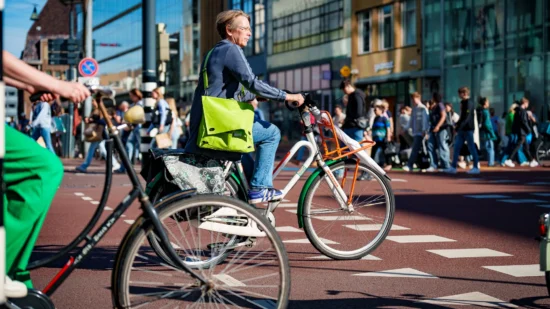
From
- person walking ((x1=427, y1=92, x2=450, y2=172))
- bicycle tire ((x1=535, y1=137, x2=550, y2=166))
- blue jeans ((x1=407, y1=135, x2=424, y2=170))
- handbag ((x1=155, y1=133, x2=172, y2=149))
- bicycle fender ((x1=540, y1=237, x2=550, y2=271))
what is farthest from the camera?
bicycle tire ((x1=535, y1=137, x2=550, y2=166))

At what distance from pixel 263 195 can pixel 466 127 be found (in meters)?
14.9

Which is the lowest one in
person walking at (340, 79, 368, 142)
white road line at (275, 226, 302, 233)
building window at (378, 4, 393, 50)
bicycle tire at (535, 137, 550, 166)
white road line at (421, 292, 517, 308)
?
white road line at (421, 292, 517, 308)

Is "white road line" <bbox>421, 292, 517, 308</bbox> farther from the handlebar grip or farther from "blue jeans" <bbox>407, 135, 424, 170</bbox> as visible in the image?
"blue jeans" <bbox>407, 135, 424, 170</bbox>

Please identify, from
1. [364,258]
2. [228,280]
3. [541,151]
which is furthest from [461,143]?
[228,280]

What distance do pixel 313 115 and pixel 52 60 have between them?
27.3 metres

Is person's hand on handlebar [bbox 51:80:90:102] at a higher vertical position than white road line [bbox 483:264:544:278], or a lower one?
higher

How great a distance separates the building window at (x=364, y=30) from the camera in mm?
46509

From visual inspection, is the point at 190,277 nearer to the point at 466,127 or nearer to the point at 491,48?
the point at 466,127

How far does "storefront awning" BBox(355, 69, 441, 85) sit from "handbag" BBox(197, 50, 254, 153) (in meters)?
35.1

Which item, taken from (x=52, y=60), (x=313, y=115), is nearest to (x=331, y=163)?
(x=313, y=115)

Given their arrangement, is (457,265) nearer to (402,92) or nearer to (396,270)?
(396,270)

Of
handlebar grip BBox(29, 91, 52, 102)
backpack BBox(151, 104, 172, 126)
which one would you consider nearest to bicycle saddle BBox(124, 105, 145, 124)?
handlebar grip BBox(29, 91, 52, 102)

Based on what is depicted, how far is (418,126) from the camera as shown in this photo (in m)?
22.5

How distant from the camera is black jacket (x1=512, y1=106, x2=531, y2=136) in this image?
25.2 m
